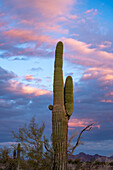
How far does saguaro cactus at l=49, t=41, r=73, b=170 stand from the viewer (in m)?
15.2

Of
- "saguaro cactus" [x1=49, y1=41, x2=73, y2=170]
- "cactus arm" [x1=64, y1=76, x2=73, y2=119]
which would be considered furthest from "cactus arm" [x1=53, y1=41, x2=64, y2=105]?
"cactus arm" [x1=64, y1=76, x2=73, y2=119]

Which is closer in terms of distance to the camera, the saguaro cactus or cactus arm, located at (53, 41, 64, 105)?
the saguaro cactus

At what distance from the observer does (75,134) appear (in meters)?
17.0

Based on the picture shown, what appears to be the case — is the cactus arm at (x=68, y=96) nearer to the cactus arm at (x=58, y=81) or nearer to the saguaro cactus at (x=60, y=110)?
the saguaro cactus at (x=60, y=110)

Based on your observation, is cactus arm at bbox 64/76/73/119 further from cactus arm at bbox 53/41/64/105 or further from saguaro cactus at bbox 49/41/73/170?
cactus arm at bbox 53/41/64/105

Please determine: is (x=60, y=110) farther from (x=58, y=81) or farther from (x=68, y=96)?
(x=58, y=81)

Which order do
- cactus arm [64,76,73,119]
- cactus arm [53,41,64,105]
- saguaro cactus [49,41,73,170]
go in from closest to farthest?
1. saguaro cactus [49,41,73,170]
2. cactus arm [53,41,64,105]
3. cactus arm [64,76,73,119]

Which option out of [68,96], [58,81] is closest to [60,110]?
[68,96]

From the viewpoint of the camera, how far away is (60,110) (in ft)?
51.9

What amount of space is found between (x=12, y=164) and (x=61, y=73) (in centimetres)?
1544

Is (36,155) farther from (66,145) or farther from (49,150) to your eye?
(66,145)

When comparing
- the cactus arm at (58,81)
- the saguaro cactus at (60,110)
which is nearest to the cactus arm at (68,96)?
the saguaro cactus at (60,110)

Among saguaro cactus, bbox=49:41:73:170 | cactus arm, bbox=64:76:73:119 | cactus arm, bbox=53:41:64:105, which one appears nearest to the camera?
saguaro cactus, bbox=49:41:73:170

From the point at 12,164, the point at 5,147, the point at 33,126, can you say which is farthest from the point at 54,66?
the point at 12,164
